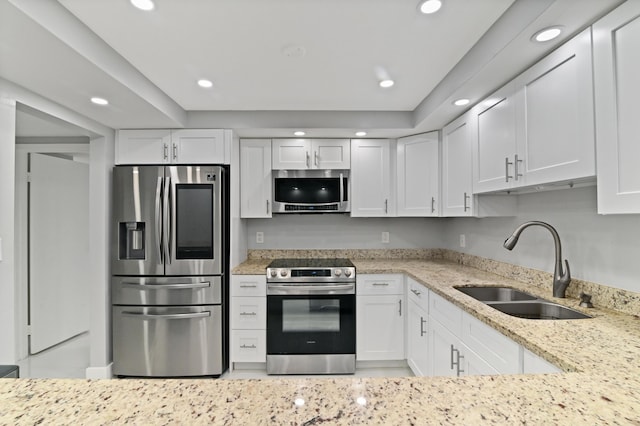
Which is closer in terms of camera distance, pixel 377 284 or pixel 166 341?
pixel 166 341

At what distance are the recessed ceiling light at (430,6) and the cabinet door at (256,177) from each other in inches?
75.6

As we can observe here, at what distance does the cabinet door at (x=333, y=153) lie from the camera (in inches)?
121

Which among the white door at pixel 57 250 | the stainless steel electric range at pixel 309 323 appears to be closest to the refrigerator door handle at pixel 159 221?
the stainless steel electric range at pixel 309 323

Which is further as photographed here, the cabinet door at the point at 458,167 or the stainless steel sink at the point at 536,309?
the cabinet door at the point at 458,167

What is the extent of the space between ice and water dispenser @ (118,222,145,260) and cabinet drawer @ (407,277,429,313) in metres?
2.31

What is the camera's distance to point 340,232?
135 inches

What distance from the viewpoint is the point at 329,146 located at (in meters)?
3.07

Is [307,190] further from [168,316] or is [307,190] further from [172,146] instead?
[168,316]

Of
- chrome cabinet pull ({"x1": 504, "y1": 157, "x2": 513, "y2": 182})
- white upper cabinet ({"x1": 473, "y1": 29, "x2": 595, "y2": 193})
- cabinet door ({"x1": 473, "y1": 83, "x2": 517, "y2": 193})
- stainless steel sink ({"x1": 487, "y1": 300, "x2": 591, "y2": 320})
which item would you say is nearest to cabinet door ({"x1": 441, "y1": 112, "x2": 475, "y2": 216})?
cabinet door ({"x1": 473, "y1": 83, "x2": 517, "y2": 193})

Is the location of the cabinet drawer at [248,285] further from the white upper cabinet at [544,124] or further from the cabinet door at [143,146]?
the white upper cabinet at [544,124]

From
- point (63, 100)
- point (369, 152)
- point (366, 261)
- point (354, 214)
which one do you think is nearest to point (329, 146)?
point (369, 152)

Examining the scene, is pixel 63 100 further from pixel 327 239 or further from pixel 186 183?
pixel 327 239

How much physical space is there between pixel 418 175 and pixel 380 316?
138cm

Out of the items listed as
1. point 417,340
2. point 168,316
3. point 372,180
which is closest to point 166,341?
point 168,316
